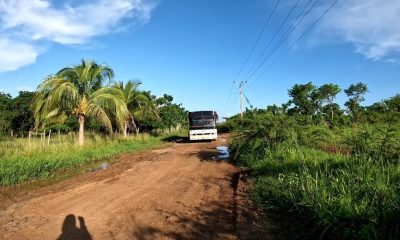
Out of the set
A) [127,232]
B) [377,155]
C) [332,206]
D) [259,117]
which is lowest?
[127,232]

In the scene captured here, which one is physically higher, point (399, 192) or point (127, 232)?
point (399, 192)

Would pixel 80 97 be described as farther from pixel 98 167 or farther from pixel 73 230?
pixel 73 230

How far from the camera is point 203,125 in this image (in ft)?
99.8

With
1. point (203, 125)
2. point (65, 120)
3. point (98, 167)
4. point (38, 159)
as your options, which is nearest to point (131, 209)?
point (38, 159)

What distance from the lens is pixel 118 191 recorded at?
9578mm

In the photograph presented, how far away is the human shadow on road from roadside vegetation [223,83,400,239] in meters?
3.27

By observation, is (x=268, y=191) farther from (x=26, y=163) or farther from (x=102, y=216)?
(x=26, y=163)

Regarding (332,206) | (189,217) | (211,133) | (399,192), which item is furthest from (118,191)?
(211,133)

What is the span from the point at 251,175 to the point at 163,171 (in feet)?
11.1

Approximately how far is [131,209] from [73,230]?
1.43 metres

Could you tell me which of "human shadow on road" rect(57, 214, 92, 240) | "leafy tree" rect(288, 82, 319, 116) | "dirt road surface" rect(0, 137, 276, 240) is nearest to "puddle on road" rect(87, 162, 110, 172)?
"dirt road surface" rect(0, 137, 276, 240)

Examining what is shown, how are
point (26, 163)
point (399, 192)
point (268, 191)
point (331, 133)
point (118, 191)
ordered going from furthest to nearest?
point (26, 163) < point (331, 133) < point (118, 191) < point (268, 191) < point (399, 192)

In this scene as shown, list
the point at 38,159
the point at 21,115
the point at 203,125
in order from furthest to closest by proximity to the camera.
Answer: the point at 21,115 < the point at 203,125 < the point at 38,159

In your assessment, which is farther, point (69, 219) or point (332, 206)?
point (69, 219)
